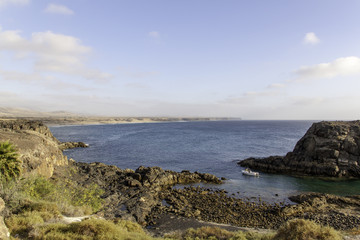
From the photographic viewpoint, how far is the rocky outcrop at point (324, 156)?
4231 cm

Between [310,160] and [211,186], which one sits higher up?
[310,160]

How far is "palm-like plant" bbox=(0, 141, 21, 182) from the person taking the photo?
18.0 m

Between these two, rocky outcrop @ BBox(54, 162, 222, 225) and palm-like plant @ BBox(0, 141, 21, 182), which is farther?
rocky outcrop @ BBox(54, 162, 222, 225)

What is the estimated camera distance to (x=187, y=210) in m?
24.3

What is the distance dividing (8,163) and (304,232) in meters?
22.9

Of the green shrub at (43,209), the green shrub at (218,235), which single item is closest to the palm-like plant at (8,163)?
the green shrub at (43,209)

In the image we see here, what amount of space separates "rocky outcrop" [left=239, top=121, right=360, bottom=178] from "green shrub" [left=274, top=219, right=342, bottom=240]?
35646 mm

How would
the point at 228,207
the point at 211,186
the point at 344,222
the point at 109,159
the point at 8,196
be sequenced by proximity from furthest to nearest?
the point at 109,159 < the point at 211,186 < the point at 228,207 < the point at 344,222 < the point at 8,196

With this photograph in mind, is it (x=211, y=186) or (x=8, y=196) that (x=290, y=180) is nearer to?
(x=211, y=186)

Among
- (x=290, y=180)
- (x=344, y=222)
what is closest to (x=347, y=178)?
(x=290, y=180)

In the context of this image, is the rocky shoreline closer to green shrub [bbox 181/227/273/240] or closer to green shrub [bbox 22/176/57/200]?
green shrub [bbox 22/176/57/200]

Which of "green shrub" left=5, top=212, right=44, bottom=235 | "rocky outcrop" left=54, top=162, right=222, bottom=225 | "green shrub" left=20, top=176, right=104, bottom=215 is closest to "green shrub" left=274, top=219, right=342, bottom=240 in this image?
"rocky outcrop" left=54, top=162, right=222, bottom=225

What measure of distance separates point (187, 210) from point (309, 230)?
47.5ft

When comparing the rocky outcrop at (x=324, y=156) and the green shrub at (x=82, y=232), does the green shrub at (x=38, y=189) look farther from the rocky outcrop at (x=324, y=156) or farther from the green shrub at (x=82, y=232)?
the rocky outcrop at (x=324, y=156)
